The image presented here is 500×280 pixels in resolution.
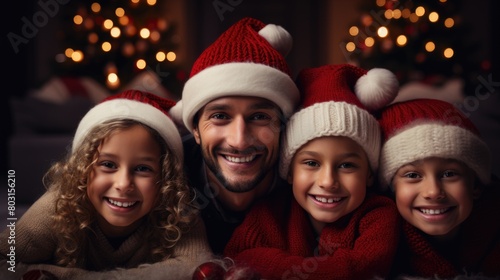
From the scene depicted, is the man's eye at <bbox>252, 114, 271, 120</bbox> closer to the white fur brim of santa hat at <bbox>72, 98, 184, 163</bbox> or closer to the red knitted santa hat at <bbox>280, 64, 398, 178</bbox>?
the red knitted santa hat at <bbox>280, 64, 398, 178</bbox>

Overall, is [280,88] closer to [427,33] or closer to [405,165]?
[405,165]

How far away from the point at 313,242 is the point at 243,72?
0.56 meters

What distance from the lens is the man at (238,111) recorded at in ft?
4.91

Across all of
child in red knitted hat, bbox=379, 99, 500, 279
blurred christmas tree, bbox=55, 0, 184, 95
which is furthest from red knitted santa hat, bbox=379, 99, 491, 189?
blurred christmas tree, bbox=55, 0, 184, 95

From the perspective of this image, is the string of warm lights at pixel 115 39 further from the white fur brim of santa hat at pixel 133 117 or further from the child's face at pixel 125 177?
the child's face at pixel 125 177

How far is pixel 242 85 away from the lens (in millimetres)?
1479

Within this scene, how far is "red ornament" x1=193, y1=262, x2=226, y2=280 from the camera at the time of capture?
4.38 feet

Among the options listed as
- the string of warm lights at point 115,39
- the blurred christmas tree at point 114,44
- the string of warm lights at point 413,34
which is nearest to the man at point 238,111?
the string of warm lights at point 413,34

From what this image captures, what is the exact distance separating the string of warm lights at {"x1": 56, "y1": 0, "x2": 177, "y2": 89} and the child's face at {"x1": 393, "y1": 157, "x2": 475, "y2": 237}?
3535 millimetres

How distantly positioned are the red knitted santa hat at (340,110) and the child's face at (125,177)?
407 mm

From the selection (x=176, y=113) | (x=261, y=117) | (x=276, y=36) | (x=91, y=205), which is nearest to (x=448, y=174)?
(x=261, y=117)

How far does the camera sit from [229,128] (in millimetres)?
1509

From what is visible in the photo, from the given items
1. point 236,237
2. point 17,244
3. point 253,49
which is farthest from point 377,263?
point 17,244

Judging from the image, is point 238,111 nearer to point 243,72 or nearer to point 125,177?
point 243,72
